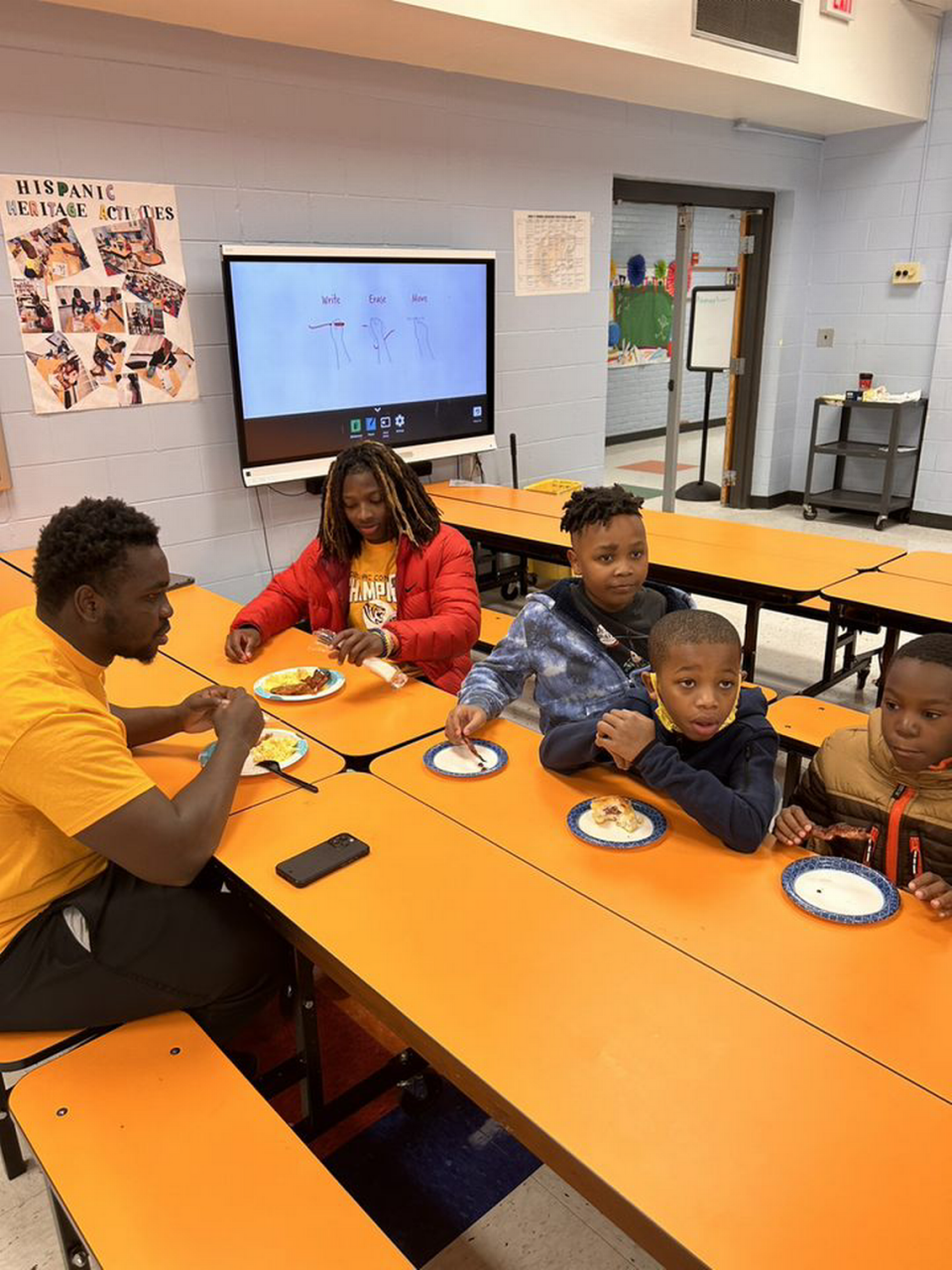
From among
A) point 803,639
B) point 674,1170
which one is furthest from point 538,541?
point 674,1170

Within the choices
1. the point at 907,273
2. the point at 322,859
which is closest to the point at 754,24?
the point at 907,273

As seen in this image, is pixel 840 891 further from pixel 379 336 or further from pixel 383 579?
pixel 379 336

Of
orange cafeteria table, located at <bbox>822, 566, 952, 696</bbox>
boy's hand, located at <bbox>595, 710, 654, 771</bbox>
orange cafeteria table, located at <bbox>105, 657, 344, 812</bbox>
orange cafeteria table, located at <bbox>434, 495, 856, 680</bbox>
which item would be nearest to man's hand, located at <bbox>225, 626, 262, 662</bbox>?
orange cafeteria table, located at <bbox>105, 657, 344, 812</bbox>

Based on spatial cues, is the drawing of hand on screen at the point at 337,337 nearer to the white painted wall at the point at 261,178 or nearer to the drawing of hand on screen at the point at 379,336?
the drawing of hand on screen at the point at 379,336

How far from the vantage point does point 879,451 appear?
636cm

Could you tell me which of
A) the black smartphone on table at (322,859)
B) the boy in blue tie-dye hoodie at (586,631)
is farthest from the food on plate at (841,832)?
the black smartphone on table at (322,859)

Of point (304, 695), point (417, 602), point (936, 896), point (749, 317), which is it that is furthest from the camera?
point (749, 317)

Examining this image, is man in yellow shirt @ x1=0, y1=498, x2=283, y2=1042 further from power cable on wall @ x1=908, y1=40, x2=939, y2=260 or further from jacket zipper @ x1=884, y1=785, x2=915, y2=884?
power cable on wall @ x1=908, y1=40, x2=939, y2=260

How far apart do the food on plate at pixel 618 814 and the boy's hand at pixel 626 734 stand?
0.07 m

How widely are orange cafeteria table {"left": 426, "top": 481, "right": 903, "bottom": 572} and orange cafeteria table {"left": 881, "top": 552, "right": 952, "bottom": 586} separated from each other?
0.04m

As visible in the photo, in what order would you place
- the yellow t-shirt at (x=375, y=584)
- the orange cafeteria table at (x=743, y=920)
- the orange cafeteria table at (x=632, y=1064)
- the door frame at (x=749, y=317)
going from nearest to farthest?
the orange cafeteria table at (x=632, y=1064) < the orange cafeteria table at (x=743, y=920) < the yellow t-shirt at (x=375, y=584) < the door frame at (x=749, y=317)

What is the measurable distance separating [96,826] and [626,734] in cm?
82

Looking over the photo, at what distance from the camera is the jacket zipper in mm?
1560

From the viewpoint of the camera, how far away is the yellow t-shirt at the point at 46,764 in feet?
4.07
